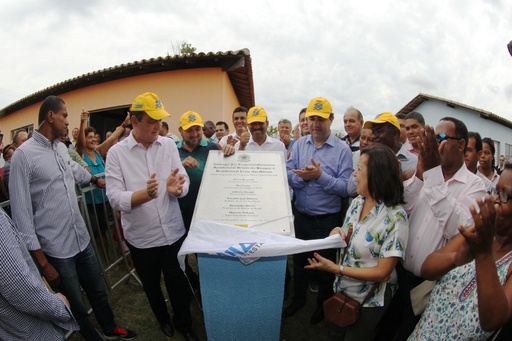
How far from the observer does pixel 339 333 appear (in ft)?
6.83

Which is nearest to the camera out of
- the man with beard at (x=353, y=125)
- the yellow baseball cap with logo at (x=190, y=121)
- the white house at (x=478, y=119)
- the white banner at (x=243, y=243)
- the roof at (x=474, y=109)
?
the white banner at (x=243, y=243)

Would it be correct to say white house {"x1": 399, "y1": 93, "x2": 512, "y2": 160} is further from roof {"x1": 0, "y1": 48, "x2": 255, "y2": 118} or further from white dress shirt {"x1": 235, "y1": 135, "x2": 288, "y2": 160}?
white dress shirt {"x1": 235, "y1": 135, "x2": 288, "y2": 160}

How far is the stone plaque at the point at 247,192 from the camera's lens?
7.30ft

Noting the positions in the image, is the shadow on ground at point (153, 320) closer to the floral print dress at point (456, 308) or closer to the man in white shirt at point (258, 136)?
the floral print dress at point (456, 308)

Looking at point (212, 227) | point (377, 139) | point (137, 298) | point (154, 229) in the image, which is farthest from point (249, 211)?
point (137, 298)

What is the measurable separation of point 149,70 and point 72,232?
7398 millimetres

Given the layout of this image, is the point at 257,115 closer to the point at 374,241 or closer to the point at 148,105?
the point at 148,105

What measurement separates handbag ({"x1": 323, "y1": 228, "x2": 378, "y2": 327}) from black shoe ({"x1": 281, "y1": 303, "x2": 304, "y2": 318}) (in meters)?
1.41

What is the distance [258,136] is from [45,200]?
2.34m

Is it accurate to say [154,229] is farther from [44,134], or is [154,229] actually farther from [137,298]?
[137,298]

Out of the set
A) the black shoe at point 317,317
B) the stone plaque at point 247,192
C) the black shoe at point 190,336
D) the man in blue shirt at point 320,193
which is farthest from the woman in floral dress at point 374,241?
the black shoe at point 190,336

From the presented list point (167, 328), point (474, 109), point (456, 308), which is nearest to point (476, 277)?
point (456, 308)

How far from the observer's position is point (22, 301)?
4.09ft

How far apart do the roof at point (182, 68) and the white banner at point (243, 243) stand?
6314 millimetres
